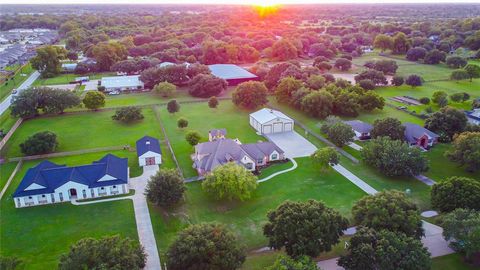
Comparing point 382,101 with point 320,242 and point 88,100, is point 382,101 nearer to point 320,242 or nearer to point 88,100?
point 320,242

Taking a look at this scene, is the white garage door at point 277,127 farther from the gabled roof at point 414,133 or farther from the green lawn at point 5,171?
the green lawn at point 5,171

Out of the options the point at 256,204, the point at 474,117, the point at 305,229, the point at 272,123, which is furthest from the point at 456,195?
the point at 474,117

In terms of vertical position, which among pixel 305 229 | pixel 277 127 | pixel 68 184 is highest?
pixel 305 229

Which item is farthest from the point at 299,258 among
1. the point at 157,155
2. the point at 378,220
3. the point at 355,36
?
the point at 355,36

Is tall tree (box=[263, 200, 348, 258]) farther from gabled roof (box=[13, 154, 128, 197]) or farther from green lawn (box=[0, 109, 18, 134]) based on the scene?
green lawn (box=[0, 109, 18, 134])

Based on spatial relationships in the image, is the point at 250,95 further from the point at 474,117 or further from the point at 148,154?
the point at 474,117
